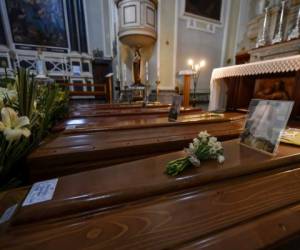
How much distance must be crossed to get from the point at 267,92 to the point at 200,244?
2.92 m

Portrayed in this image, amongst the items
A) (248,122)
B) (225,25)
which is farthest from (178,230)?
(225,25)

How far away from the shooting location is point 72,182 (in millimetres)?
584

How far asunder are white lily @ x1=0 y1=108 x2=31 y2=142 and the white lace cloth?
2.62 m

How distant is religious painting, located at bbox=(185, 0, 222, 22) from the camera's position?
5.39m

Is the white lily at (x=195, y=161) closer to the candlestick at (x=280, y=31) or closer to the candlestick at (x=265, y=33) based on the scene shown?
the candlestick at (x=280, y=31)

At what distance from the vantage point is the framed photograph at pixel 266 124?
0.75 m

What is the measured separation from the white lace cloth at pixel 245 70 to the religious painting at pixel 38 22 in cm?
672

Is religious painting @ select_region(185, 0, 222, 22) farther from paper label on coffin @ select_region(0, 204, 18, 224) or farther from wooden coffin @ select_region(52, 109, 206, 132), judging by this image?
paper label on coffin @ select_region(0, 204, 18, 224)

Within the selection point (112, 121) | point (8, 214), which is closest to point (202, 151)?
point (8, 214)

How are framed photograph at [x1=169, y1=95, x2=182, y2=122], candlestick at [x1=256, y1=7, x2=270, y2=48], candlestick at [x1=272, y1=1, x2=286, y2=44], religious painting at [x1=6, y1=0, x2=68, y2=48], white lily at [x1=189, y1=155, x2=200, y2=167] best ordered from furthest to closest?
1. religious painting at [x1=6, y1=0, x2=68, y2=48]
2. candlestick at [x1=256, y1=7, x2=270, y2=48]
3. candlestick at [x1=272, y1=1, x2=286, y2=44]
4. framed photograph at [x1=169, y1=95, x2=182, y2=122]
5. white lily at [x1=189, y1=155, x2=200, y2=167]

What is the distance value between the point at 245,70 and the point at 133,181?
2.66 m

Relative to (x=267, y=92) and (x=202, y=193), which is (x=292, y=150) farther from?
(x=267, y=92)

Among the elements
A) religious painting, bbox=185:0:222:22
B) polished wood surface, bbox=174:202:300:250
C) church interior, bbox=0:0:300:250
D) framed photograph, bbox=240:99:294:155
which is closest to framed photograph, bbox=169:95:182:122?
church interior, bbox=0:0:300:250

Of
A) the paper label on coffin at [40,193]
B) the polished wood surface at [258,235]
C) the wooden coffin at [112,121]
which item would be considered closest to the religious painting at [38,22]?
the wooden coffin at [112,121]
